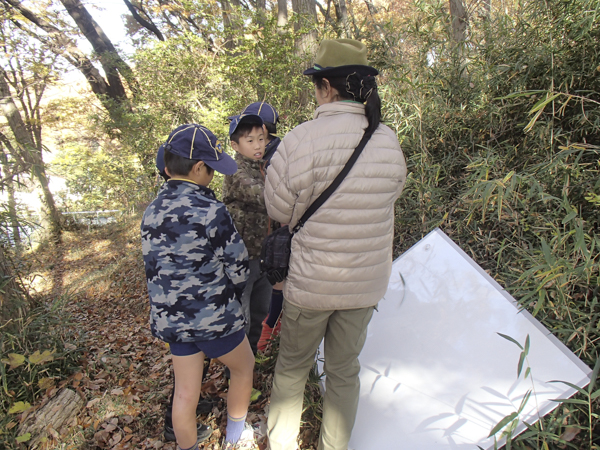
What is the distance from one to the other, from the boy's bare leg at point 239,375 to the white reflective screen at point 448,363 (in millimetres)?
640

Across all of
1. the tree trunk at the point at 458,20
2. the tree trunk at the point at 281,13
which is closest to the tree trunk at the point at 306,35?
the tree trunk at the point at 281,13

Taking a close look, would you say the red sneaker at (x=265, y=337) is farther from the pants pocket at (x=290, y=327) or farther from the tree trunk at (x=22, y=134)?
the tree trunk at (x=22, y=134)

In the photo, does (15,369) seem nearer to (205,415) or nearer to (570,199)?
(205,415)

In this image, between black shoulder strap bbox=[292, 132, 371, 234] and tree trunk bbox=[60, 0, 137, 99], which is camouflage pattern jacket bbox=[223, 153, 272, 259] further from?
tree trunk bbox=[60, 0, 137, 99]

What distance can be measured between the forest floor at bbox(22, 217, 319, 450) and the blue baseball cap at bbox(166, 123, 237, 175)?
5.02ft

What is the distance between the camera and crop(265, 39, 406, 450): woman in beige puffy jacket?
150 centimetres

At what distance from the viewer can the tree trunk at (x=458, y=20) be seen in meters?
3.40

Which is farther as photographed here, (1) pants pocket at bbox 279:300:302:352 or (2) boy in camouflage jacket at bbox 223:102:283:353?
(2) boy in camouflage jacket at bbox 223:102:283:353

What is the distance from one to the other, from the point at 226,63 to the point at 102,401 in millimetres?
4605

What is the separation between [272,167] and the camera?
1.57m

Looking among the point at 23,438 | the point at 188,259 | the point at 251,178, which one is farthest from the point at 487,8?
the point at 23,438

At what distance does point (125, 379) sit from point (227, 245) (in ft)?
6.88

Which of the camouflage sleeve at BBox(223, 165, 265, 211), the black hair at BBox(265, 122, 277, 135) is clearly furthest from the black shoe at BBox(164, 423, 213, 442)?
the black hair at BBox(265, 122, 277, 135)

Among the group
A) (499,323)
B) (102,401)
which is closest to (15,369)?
(102,401)
